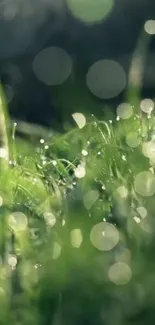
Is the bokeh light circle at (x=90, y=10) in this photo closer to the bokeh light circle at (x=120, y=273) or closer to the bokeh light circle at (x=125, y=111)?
the bokeh light circle at (x=125, y=111)

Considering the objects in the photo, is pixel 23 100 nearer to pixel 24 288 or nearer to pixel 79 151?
pixel 79 151

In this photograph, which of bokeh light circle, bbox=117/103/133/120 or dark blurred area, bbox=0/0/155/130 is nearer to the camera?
bokeh light circle, bbox=117/103/133/120

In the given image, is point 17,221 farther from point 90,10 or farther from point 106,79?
point 90,10

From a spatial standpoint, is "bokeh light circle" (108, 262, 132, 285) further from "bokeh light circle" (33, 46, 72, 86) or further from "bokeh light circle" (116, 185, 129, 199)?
"bokeh light circle" (33, 46, 72, 86)

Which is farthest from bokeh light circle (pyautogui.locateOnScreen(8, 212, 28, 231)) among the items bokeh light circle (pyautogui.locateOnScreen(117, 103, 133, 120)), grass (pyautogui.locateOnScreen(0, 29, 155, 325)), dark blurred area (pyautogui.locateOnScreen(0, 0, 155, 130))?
dark blurred area (pyautogui.locateOnScreen(0, 0, 155, 130))

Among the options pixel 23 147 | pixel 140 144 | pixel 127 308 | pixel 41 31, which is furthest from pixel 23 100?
pixel 127 308

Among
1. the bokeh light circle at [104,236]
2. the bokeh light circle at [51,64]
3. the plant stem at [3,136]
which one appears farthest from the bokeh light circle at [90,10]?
the bokeh light circle at [104,236]
